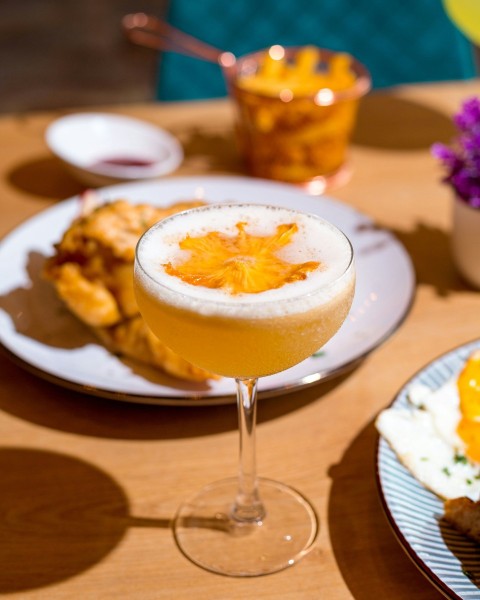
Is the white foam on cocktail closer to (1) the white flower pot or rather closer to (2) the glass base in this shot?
(2) the glass base

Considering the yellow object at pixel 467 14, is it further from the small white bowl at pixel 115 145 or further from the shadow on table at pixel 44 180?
the shadow on table at pixel 44 180

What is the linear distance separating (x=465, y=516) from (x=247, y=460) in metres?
0.22

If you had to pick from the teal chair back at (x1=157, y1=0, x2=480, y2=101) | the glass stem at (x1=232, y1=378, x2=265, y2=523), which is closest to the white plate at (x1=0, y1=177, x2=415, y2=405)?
the glass stem at (x1=232, y1=378, x2=265, y2=523)

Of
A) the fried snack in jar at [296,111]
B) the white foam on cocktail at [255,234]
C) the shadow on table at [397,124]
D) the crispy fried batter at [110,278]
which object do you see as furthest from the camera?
the shadow on table at [397,124]

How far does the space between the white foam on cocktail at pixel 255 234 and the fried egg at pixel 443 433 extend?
232 mm

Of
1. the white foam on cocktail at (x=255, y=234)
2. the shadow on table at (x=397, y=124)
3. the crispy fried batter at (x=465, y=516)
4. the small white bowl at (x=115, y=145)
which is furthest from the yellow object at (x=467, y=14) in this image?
the crispy fried batter at (x=465, y=516)

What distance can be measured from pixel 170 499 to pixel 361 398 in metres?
0.29

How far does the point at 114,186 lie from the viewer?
1.51 metres

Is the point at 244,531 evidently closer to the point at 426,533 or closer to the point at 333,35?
the point at 426,533

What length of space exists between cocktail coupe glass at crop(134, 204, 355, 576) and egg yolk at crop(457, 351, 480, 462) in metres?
0.19

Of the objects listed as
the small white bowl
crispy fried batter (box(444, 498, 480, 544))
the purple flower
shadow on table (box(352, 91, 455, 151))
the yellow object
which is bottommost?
shadow on table (box(352, 91, 455, 151))

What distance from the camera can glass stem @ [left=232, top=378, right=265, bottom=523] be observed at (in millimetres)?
814

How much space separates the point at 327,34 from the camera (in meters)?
2.36

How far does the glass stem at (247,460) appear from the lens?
32.1 inches
